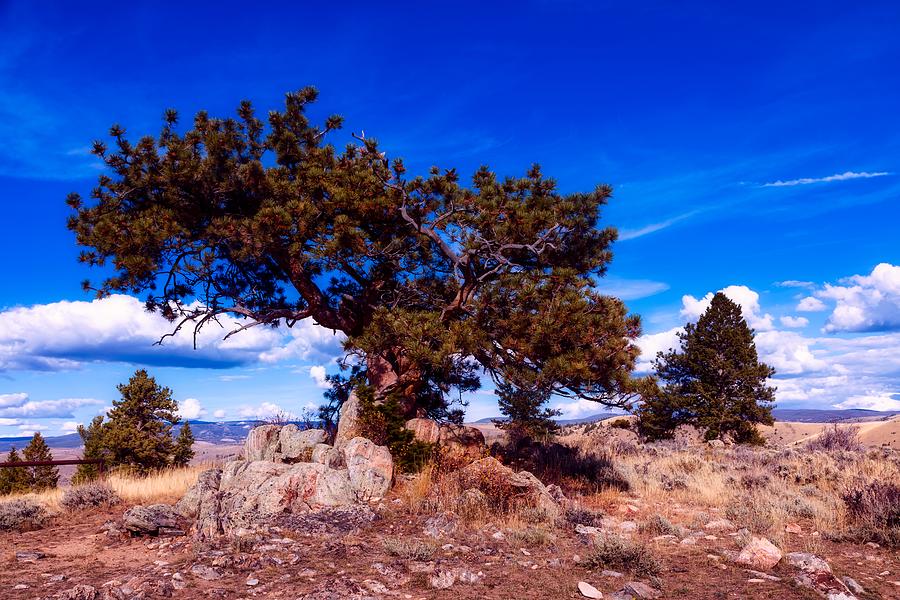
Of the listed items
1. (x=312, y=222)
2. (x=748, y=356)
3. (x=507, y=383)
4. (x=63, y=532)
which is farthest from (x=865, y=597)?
(x=748, y=356)

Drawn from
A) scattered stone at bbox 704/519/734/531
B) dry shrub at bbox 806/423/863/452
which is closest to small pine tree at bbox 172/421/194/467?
scattered stone at bbox 704/519/734/531

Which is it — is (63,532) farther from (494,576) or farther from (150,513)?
(494,576)

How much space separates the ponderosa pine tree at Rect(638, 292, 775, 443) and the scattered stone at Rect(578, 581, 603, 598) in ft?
75.4

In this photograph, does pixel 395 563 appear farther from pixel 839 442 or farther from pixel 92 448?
pixel 839 442

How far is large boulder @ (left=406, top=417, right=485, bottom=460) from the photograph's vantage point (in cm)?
1297

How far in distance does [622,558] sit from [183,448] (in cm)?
1782

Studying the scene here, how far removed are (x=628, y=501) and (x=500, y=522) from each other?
4.17 meters

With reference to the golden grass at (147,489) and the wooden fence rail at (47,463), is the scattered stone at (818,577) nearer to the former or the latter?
the golden grass at (147,489)

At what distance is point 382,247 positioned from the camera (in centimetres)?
1380

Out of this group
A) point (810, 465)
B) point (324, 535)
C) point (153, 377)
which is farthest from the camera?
point (153, 377)

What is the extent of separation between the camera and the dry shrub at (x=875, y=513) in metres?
9.05

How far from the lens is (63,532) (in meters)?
10.9

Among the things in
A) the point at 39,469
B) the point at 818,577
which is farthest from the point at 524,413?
the point at 39,469

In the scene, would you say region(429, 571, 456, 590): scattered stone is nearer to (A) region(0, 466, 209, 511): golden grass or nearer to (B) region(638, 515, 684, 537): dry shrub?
(B) region(638, 515, 684, 537): dry shrub
